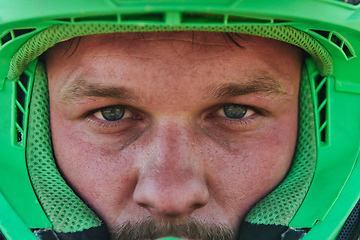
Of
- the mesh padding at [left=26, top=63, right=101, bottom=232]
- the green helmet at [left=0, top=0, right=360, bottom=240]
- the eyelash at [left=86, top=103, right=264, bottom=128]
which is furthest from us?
the eyelash at [left=86, top=103, right=264, bottom=128]

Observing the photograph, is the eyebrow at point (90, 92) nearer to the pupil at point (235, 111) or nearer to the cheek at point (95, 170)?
the cheek at point (95, 170)

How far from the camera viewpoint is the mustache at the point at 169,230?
115 centimetres

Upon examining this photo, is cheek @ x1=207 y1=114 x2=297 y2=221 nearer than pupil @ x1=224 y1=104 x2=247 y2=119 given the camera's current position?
Yes

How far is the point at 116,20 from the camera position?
1.01 m

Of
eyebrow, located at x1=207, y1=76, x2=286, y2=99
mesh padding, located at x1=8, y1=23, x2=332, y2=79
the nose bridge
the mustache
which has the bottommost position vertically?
the mustache

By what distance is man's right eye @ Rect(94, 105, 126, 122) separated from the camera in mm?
1383

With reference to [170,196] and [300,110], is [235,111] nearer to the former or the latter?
[300,110]

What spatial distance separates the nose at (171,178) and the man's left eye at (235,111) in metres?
0.23

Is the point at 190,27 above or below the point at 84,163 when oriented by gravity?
above

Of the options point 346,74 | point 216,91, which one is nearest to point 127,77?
point 216,91

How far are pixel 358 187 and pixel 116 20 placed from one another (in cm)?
113

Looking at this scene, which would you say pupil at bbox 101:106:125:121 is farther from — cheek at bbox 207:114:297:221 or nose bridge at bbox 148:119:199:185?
cheek at bbox 207:114:297:221

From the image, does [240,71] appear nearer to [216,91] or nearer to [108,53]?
[216,91]

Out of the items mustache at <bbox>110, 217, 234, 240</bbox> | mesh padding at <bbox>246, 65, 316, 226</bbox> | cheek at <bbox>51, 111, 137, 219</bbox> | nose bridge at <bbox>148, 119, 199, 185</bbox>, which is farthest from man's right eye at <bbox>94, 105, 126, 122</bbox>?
mesh padding at <bbox>246, 65, 316, 226</bbox>
